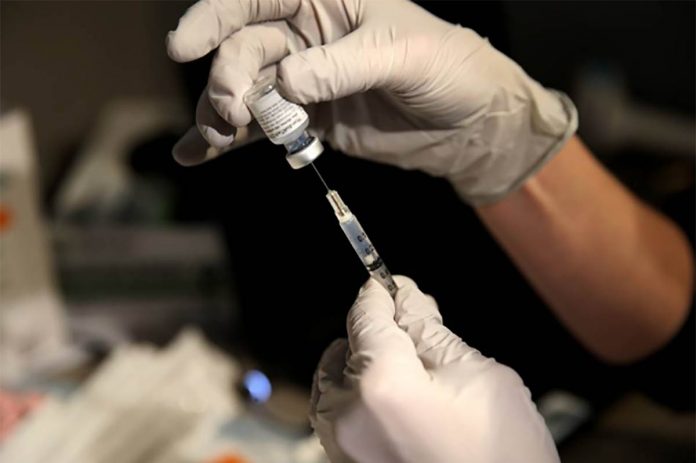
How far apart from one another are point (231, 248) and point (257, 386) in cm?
21

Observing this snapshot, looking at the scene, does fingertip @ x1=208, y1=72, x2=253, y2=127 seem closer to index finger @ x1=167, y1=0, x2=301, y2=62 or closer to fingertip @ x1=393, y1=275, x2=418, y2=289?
index finger @ x1=167, y1=0, x2=301, y2=62

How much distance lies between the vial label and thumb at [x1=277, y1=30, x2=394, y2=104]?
16 millimetres

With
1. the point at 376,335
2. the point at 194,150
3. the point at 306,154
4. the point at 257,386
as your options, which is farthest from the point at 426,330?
the point at 257,386

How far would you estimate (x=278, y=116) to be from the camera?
2.20 feet

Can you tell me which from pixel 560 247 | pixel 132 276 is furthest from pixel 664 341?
pixel 132 276

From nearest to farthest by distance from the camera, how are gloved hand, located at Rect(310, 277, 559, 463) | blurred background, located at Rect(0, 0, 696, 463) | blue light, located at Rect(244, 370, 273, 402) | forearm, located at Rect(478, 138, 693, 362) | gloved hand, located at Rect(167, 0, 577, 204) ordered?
gloved hand, located at Rect(310, 277, 559, 463), gloved hand, located at Rect(167, 0, 577, 204), forearm, located at Rect(478, 138, 693, 362), blurred background, located at Rect(0, 0, 696, 463), blue light, located at Rect(244, 370, 273, 402)

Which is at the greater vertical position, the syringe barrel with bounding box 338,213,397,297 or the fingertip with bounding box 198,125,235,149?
the fingertip with bounding box 198,125,235,149

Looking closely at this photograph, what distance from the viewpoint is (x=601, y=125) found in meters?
1.51

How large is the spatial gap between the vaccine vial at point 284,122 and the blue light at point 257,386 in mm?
557

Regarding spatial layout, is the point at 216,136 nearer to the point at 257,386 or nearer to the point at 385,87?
the point at 385,87

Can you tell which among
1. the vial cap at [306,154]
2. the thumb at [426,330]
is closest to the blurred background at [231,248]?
the thumb at [426,330]

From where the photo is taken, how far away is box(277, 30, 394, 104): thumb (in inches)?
27.1

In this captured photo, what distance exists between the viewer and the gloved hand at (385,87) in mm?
711

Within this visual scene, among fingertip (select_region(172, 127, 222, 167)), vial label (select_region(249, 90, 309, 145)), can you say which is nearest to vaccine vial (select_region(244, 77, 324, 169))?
vial label (select_region(249, 90, 309, 145))
